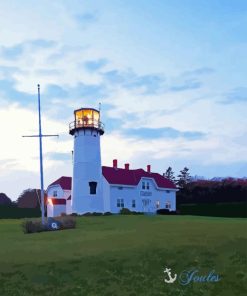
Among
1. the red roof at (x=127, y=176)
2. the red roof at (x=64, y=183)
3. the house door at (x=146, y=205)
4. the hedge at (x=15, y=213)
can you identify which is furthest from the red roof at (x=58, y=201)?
the house door at (x=146, y=205)

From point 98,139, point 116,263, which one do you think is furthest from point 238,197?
point 116,263

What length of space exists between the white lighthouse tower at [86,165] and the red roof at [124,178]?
576 centimetres

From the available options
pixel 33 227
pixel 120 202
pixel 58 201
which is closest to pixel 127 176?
pixel 120 202

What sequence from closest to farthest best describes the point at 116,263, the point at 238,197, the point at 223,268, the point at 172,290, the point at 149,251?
the point at 172,290
the point at 223,268
the point at 116,263
the point at 149,251
the point at 238,197

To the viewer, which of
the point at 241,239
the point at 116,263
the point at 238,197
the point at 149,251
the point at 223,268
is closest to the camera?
the point at 223,268

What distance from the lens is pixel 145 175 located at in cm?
6519

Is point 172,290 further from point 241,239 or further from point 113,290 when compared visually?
point 241,239

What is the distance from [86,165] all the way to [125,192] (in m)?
10.1

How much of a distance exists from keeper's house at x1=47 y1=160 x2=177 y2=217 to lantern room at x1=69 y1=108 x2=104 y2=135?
848cm

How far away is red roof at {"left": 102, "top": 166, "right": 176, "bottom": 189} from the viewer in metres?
59.6

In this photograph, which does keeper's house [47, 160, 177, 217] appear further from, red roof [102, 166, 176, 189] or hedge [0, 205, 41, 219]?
hedge [0, 205, 41, 219]

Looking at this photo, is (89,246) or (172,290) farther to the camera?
(89,246)

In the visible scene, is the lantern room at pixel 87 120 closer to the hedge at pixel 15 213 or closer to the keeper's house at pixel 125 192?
the keeper's house at pixel 125 192

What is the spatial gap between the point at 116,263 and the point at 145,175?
1962 inches
